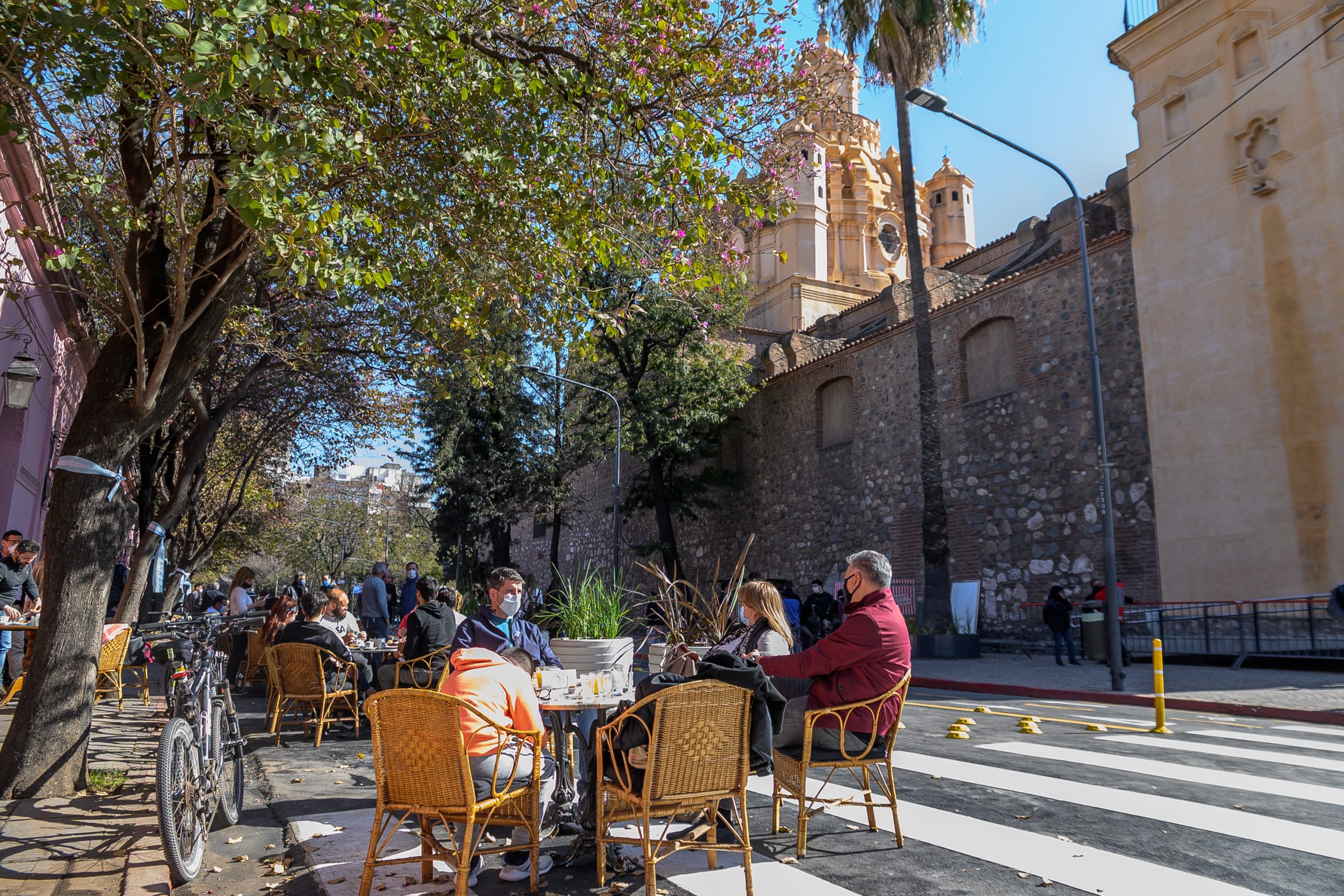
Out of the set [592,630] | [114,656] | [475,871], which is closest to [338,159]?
[592,630]

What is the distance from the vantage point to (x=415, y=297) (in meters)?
8.77

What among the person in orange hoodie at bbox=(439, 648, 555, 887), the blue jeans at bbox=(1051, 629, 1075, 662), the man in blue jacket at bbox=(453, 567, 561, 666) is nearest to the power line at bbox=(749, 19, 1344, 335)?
the blue jeans at bbox=(1051, 629, 1075, 662)

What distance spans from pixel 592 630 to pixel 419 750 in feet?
8.43

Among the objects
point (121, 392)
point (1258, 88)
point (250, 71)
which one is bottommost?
point (121, 392)

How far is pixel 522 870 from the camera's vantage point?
428cm

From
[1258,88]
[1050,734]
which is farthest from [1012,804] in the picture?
[1258,88]

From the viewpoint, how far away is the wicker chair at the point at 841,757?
4461mm

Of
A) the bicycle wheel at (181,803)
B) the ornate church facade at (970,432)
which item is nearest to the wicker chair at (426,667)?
the bicycle wheel at (181,803)

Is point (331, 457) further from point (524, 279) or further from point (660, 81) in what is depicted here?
point (660, 81)

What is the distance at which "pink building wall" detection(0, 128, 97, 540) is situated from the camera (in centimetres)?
1065

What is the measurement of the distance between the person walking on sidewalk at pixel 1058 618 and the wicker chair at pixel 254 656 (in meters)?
12.2

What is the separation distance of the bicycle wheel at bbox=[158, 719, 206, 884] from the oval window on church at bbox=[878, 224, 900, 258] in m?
50.8

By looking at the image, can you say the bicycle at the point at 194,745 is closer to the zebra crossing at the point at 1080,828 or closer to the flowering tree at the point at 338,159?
the flowering tree at the point at 338,159

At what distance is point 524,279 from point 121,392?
3.54 m
